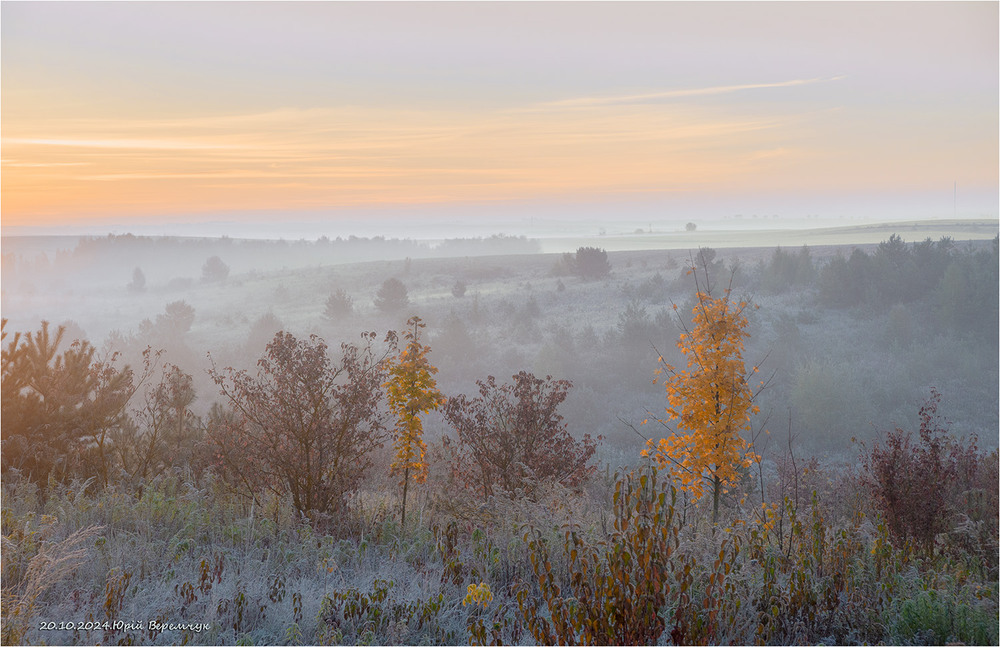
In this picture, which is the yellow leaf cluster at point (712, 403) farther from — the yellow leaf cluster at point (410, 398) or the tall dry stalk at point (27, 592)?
the tall dry stalk at point (27, 592)

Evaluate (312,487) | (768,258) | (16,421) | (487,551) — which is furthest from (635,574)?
(768,258)

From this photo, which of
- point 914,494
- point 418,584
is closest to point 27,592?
point 418,584

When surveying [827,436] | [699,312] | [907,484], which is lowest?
[827,436]

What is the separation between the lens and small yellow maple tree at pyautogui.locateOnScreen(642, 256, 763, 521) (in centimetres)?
663

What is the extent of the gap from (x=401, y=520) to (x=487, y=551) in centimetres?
162

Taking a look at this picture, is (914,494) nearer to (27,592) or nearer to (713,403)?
(713,403)

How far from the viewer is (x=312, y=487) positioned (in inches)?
292

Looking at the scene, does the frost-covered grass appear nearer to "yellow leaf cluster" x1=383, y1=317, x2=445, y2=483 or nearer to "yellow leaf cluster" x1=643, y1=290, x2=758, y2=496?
"yellow leaf cluster" x1=643, y1=290, x2=758, y2=496

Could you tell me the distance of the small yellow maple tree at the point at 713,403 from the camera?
663cm

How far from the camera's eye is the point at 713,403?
669cm

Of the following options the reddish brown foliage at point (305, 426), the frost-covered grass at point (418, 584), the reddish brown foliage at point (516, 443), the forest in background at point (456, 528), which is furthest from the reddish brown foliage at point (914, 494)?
the reddish brown foliage at point (305, 426)

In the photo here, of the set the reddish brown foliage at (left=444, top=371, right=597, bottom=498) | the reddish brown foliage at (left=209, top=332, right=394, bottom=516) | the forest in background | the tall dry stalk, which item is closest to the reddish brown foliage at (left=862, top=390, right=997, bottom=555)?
→ the forest in background

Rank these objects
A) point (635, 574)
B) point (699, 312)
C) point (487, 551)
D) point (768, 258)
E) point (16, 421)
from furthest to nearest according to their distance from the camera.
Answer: point (768, 258) < point (16, 421) < point (699, 312) < point (487, 551) < point (635, 574)

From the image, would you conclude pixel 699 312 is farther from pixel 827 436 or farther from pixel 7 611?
pixel 827 436
